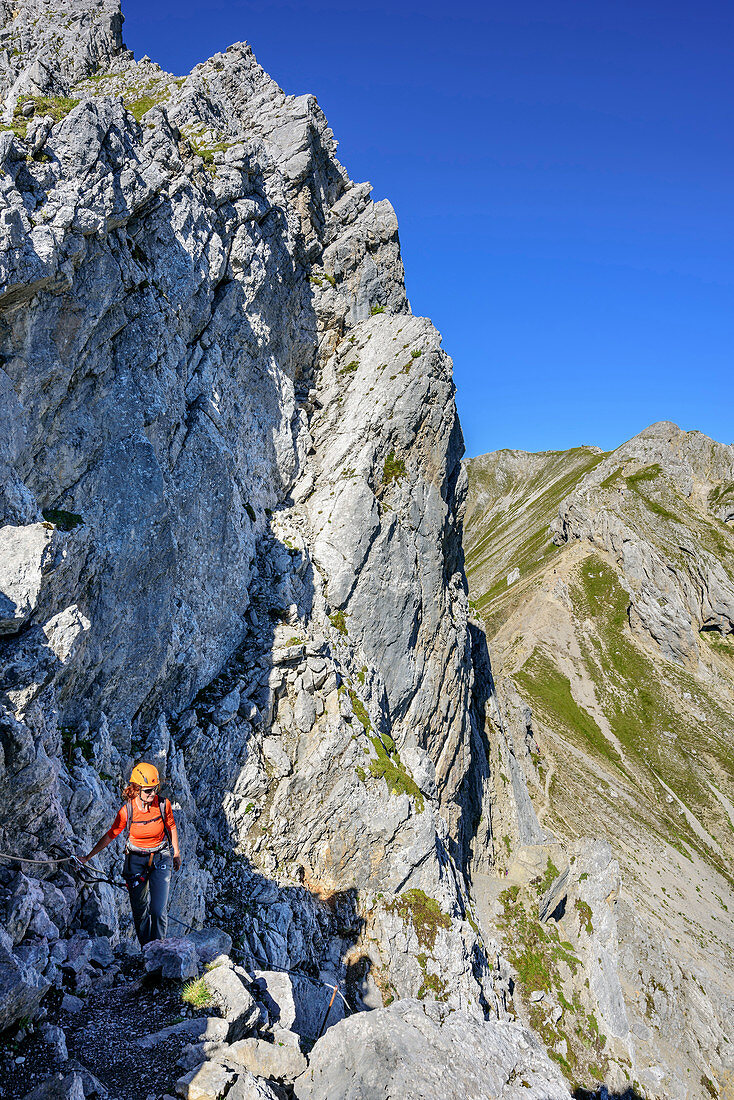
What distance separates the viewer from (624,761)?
8831 cm

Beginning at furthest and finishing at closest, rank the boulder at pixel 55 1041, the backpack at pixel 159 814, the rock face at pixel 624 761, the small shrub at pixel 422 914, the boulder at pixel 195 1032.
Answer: the rock face at pixel 624 761 → the small shrub at pixel 422 914 → the backpack at pixel 159 814 → the boulder at pixel 195 1032 → the boulder at pixel 55 1041

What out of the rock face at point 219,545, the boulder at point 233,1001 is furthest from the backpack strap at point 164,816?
the boulder at point 233,1001

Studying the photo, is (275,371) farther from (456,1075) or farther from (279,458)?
(456,1075)

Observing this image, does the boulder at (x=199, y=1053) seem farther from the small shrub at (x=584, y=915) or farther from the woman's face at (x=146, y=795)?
the small shrub at (x=584, y=915)

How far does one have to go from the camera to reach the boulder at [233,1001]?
29.5ft

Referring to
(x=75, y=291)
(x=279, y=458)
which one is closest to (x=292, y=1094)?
(x=75, y=291)

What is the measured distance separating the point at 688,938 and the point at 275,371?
6789cm

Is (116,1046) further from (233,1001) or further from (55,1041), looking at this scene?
(233,1001)

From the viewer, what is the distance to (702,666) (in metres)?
107

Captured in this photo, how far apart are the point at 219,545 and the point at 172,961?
1762 cm

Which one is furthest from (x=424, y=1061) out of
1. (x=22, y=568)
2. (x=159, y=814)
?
(x=22, y=568)

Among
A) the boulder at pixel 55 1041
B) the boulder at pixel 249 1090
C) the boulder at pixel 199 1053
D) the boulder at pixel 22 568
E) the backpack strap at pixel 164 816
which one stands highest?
the boulder at pixel 22 568

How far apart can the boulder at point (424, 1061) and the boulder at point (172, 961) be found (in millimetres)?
2506

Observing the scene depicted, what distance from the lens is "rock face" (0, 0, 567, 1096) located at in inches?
599
